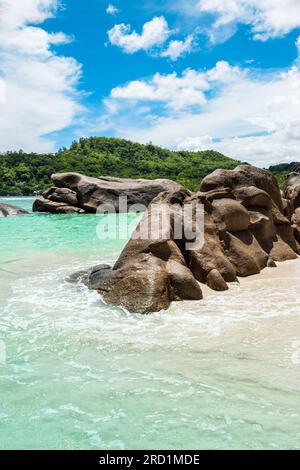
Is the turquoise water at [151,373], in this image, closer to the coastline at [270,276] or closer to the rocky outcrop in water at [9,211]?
the coastline at [270,276]

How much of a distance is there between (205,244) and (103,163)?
8305 centimetres

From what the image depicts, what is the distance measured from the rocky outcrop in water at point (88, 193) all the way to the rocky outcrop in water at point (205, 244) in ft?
77.0

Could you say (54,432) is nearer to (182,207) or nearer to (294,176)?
(182,207)

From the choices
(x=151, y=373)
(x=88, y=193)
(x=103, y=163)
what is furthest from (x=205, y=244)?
(x=103, y=163)

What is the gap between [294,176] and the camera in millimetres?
15969

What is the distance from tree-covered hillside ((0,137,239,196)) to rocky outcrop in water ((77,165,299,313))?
66.3 meters

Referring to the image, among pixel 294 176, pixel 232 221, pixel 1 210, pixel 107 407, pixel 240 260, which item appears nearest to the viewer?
pixel 107 407

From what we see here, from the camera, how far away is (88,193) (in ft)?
115

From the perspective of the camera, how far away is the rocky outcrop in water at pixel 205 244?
7375mm

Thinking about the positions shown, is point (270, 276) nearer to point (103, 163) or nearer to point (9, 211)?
point (9, 211)

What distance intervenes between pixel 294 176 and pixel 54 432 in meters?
14.3

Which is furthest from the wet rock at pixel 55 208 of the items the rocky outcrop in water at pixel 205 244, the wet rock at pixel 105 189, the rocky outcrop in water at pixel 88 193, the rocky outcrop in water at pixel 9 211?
the rocky outcrop in water at pixel 205 244

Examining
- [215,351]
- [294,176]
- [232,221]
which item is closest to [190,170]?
[294,176]
